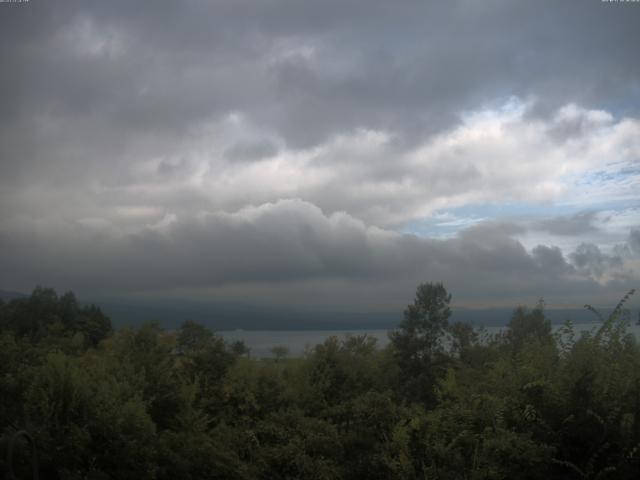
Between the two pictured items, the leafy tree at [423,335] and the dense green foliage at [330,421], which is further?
the leafy tree at [423,335]

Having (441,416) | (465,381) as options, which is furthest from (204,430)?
(465,381)

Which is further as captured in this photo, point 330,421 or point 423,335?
point 423,335

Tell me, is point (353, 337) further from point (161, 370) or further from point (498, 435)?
point (498, 435)

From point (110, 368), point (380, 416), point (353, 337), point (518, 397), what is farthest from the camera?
point (353, 337)

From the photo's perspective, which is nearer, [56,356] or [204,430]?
[56,356]

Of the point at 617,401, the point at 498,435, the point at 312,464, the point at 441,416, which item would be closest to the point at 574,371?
the point at 617,401

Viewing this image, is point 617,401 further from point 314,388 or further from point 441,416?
point 314,388

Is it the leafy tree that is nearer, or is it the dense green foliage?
the dense green foliage

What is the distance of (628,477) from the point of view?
762 centimetres

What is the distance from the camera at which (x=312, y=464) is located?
28.7 feet

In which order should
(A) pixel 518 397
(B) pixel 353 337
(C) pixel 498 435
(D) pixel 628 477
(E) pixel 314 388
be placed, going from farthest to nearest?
1. (B) pixel 353 337
2. (E) pixel 314 388
3. (A) pixel 518 397
4. (C) pixel 498 435
5. (D) pixel 628 477

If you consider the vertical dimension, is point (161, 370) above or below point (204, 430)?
above

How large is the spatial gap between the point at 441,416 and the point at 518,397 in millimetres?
1305

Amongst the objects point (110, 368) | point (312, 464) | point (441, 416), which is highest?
point (110, 368)
